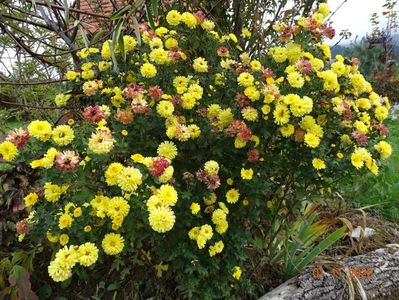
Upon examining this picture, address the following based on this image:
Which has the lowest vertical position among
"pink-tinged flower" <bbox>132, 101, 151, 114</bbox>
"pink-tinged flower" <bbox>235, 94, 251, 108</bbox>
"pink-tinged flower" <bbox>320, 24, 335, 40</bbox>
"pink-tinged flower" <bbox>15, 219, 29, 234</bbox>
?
"pink-tinged flower" <bbox>15, 219, 29, 234</bbox>

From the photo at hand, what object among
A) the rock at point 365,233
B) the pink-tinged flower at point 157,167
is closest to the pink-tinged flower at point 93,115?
the pink-tinged flower at point 157,167

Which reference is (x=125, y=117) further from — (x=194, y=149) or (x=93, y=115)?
(x=194, y=149)

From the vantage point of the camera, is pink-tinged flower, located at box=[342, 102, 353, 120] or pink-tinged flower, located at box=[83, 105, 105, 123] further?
pink-tinged flower, located at box=[342, 102, 353, 120]

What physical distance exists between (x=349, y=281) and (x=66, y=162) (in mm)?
1576

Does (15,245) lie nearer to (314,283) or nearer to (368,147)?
(314,283)

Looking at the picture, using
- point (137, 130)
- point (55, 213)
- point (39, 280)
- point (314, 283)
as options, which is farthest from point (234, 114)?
point (39, 280)

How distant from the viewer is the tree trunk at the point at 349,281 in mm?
2119

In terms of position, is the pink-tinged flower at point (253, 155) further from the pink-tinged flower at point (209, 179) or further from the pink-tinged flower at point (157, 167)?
the pink-tinged flower at point (157, 167)

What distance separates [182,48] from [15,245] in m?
1.38

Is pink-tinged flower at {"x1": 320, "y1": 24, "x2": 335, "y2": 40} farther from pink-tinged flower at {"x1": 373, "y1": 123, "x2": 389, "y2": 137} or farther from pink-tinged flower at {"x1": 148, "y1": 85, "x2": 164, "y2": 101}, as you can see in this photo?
pink-tinged flower at {"x1": 148, "y1": 85, "x2": 164, "y2": 101}

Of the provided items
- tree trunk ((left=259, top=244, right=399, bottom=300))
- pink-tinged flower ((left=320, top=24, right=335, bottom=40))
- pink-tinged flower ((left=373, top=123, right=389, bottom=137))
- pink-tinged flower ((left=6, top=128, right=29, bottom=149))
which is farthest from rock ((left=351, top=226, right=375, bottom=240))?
pink-tinged flower ((left=6, top=128, right=29, bottom=149))

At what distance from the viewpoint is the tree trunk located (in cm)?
212

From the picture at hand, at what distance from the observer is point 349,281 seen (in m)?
2.18

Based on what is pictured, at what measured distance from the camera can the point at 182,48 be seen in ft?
6.90
